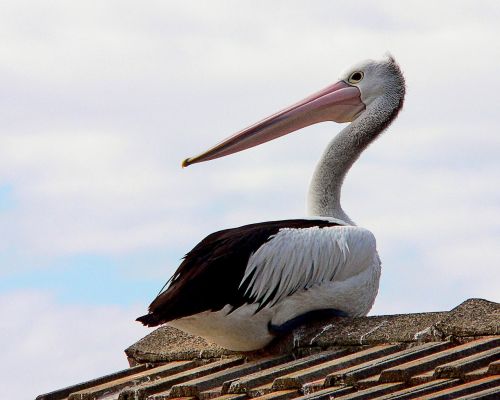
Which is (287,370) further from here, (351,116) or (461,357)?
(351,116)

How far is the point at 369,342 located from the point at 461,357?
0.71 metres

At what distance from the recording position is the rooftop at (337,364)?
5988 millimetres

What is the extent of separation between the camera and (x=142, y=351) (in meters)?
8.09

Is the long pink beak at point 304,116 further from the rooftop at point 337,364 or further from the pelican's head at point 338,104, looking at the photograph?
the rooftop at point 337,364

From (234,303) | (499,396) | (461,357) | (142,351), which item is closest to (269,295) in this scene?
(234,303)

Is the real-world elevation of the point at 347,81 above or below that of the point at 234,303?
above

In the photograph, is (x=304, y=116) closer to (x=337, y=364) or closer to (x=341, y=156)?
(x=341, y=156)

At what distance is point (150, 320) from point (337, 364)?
4.01 feet

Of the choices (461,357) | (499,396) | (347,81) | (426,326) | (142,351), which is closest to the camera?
(499,396)

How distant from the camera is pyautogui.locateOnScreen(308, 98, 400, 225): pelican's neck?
361 inches

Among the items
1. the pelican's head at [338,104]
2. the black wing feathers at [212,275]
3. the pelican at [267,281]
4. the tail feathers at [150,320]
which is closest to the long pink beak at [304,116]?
the pelican's head at [338,104]

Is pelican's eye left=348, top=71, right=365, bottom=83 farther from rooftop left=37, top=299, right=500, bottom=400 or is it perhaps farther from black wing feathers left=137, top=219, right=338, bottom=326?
rooftop left=37, top=299, right=500, bottom=400

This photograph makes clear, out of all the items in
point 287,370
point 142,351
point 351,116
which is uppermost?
point 351,116

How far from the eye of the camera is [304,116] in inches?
399
